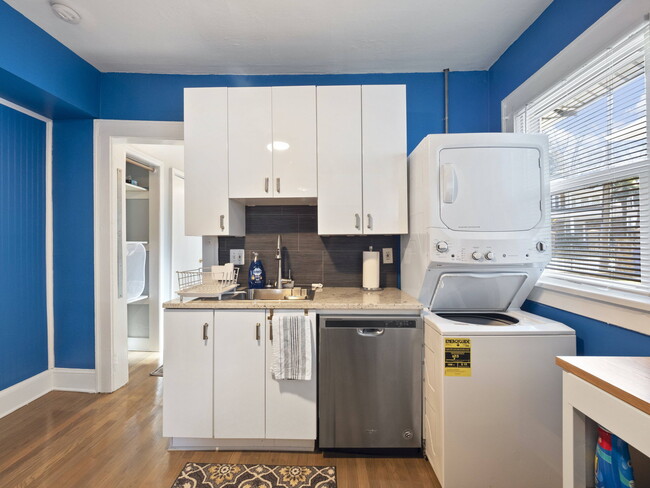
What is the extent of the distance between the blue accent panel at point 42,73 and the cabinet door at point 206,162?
3.06 feet

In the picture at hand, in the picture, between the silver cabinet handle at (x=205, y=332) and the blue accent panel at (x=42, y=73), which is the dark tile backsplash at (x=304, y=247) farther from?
the blue accent panel at (x=42, y=73)

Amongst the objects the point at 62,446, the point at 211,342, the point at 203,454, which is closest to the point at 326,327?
the point at 211,342

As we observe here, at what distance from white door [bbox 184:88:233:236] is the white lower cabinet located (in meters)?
0.63

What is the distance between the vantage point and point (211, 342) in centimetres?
184

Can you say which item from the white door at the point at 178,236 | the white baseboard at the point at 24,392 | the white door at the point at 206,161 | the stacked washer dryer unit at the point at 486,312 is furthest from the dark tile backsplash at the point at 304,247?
the white baseboard at the point at 24,392

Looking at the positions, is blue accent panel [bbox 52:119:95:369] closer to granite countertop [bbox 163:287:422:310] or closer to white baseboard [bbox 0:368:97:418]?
white baseboard [bbox 0:368:97:418]

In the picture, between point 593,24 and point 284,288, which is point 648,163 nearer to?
point 593,24

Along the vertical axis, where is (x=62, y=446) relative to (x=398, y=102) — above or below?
below

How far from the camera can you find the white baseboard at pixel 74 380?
2.57 m

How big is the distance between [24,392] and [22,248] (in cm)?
109

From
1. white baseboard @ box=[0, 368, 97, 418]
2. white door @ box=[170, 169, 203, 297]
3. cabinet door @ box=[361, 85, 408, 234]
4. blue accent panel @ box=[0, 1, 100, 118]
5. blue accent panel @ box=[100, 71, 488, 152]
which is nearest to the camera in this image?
blue accent panel @ box=[0, 1, 100, 118]

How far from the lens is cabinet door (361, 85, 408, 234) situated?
2.07 m

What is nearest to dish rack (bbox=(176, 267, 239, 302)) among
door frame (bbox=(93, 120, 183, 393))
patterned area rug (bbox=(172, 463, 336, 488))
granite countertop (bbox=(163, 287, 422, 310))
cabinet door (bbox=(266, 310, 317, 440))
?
granite countertop (bbox=(163, 287, 422, 310))

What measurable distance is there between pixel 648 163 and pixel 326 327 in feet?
5.32
